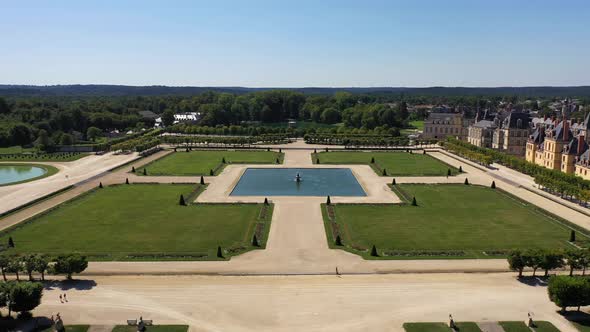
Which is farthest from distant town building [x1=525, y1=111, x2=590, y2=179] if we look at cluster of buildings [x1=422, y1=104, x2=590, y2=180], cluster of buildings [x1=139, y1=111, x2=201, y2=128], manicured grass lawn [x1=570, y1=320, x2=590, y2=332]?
cluster of buildings [x1=139, y1=111, x2=201, y2=128]

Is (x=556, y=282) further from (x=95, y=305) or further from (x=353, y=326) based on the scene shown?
(x=95, y=305)

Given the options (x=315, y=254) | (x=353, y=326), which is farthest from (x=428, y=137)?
(x=353, y=326)

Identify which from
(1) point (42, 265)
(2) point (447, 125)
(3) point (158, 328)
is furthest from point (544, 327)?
(2) point (447, 125)

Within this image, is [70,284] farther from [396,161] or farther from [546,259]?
[396,161]

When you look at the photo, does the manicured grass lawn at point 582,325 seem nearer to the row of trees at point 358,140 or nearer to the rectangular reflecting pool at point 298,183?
the rectangular reflecting pool at point 298,183

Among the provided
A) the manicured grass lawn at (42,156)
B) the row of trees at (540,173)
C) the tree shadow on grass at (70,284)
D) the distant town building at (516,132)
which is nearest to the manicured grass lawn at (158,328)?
the tree shadow on grass at (70,284)

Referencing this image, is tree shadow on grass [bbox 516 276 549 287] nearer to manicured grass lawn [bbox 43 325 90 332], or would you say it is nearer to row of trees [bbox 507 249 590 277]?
row of trees [bbox 507 249 590 277]
